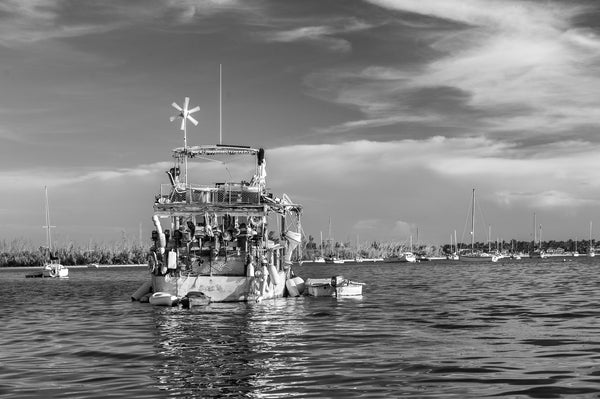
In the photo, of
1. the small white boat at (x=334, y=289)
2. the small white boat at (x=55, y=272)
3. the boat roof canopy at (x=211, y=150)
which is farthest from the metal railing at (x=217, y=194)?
the small white boat at (x=55, y=272)

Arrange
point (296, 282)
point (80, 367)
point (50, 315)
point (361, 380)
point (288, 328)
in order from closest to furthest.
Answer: point (361, 380) → point (80, 367) → point (288, 328) → point (50, 315) → point (296, 282)

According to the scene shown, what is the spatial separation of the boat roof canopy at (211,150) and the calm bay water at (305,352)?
43.2 feet

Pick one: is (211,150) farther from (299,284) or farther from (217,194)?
(299,284)

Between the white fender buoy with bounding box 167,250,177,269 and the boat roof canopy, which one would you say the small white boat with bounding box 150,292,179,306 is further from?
the boat roof canopy

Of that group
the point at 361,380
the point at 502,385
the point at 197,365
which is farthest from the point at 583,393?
the point at 197,365

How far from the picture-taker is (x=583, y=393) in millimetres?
18562

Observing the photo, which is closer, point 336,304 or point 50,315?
point 50,315

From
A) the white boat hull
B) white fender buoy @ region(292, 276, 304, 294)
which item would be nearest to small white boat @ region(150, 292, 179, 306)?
white fender buoy @ region(292, 276, 304, 294)

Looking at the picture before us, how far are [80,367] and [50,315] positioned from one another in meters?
24.9

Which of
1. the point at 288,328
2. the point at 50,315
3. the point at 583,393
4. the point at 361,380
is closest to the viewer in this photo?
the point at 583,393

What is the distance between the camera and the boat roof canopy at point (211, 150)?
54312 millimetres

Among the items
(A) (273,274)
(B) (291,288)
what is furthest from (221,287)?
(B) (291,288)

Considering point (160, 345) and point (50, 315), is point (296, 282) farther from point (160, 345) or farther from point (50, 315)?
point (160, 345)

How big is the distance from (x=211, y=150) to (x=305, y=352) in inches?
1194
